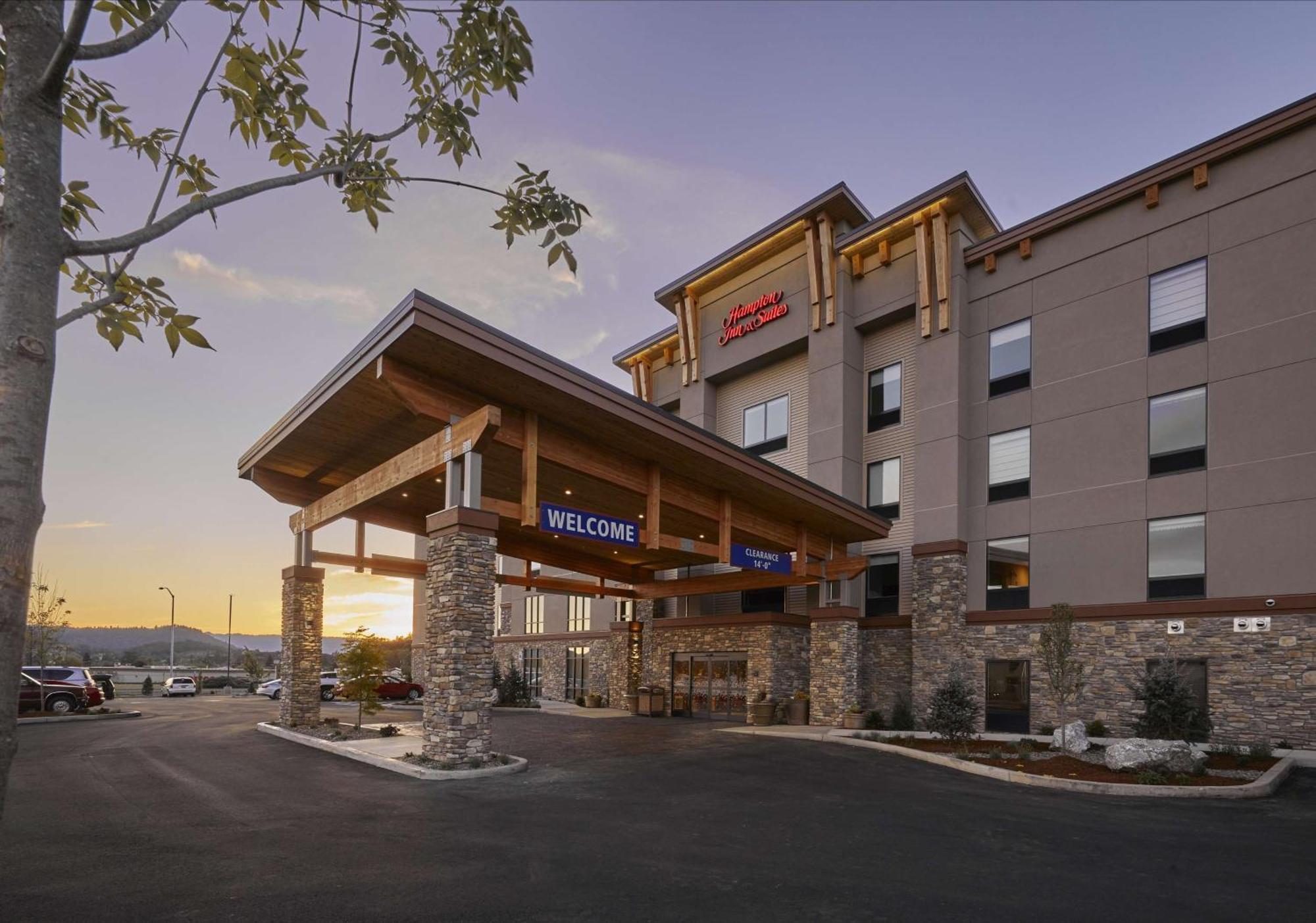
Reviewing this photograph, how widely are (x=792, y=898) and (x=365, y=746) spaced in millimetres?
12940

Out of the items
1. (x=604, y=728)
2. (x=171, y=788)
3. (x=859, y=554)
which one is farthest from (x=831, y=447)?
(x=171, y=788)

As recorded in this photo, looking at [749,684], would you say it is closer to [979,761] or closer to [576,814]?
[979,761]

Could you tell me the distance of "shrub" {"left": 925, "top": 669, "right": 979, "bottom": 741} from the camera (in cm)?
1848

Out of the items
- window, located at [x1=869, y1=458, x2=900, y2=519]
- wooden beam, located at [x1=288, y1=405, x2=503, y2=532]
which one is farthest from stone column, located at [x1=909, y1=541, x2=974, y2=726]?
wooden beam, located at [x1=288, y1=405, x2=503, y2=532]

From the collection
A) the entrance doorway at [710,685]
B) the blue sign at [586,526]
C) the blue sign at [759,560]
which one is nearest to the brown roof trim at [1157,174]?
the blue sign at [759,560]

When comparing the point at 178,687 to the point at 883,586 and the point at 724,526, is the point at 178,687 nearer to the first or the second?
the point at 724,526

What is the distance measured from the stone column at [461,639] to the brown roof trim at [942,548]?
47.7 ft

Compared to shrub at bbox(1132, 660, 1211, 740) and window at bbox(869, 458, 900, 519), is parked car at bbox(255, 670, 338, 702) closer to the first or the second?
window at bbox(869, 458, 900, 519)

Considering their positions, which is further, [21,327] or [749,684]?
[749,684]

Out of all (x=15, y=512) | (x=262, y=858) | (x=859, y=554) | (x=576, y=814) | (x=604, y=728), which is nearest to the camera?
(x=15, y=512)

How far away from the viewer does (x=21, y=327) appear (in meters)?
3.08

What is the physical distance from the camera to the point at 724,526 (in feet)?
73.0

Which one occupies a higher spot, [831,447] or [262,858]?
[831,447]

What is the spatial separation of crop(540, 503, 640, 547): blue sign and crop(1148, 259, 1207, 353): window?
48.7 feet
